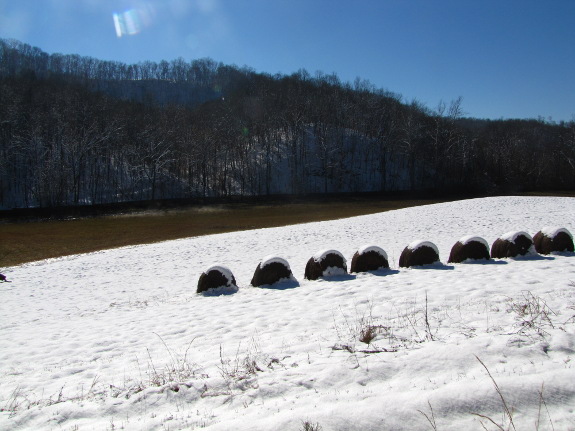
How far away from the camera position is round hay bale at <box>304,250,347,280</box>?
38.4ft

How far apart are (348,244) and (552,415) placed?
17.1 m

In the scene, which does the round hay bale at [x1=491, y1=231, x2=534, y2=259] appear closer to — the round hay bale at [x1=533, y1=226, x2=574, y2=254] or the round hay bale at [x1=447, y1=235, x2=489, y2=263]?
the round hay bale at [x1=447, y1=235, x2=489, y2=263]

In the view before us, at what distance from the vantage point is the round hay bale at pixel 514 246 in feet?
40.2

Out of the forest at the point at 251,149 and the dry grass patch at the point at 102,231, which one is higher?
the forest at the point at 251,149

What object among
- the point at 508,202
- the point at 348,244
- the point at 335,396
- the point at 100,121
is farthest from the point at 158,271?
the point at 100,121

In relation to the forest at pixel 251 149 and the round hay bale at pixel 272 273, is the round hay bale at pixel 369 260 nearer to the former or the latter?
the round hay bale at pixel 272 273

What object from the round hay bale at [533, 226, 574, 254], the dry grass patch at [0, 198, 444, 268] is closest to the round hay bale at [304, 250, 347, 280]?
the round hay bale at [533, 226, 574, 254]

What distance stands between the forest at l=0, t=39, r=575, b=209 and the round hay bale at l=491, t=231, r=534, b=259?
54009 millimetres

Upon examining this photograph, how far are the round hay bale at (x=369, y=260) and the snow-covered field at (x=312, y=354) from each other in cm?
70

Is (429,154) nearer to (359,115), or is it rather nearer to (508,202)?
(359,115)

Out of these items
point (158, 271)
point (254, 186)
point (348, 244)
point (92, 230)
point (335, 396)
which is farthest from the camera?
point (254, 186)

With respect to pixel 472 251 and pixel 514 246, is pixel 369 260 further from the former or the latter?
pixel 514 246

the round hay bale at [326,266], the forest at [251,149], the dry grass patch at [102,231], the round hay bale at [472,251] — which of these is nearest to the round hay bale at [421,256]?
the round hay bale at [472,251]

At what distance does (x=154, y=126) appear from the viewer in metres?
70.1
